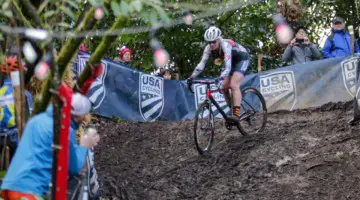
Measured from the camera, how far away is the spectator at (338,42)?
13.7m

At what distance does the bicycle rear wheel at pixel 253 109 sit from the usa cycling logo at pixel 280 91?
1.76m

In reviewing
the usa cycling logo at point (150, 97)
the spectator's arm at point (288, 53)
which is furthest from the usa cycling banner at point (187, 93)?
the spectator's arm at point (288, 53)

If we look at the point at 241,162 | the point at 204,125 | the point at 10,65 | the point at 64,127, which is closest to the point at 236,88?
the point at 204,125

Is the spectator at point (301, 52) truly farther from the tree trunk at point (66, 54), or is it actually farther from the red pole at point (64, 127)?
the red pole at point (64, 127)

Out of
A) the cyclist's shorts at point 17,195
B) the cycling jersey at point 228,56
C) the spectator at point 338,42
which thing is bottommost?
the cyclist's shorts at point 17,195

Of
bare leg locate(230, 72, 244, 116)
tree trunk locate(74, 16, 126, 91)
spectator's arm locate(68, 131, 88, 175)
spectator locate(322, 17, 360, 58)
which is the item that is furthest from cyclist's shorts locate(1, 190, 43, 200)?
spectator locate(322, 17, 360, 58)

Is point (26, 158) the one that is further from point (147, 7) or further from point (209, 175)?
point (209, 175)

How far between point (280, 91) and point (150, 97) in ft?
8.69

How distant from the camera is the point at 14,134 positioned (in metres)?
6.50

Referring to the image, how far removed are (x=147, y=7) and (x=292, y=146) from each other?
717 centimetres

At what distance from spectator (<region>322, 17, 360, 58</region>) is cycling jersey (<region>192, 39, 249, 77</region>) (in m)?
3.50

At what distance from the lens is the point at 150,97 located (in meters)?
14.2

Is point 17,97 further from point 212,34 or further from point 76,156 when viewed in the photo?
point 212,34

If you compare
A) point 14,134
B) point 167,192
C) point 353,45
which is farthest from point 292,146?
point 14,134
